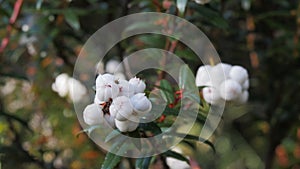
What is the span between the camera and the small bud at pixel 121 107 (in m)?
0.88

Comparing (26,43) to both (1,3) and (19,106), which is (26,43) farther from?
(19,106)

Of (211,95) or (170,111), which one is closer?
(170,111)

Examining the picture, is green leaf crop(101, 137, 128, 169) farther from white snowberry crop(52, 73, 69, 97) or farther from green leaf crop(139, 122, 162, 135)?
white snowberry crop(52, 73, 69, 97)

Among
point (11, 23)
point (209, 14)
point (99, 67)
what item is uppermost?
point (209, 14)

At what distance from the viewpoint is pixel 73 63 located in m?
1.93

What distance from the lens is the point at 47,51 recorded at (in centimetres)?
174

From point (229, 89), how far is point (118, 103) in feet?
1.05

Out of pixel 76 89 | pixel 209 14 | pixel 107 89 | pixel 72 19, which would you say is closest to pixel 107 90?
pixel 107 89

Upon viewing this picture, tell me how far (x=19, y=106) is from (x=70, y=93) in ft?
1.43

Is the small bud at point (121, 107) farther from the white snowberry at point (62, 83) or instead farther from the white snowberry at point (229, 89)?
the white snowberry at point (62, 83)

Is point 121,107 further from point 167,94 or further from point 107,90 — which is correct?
point 167,94

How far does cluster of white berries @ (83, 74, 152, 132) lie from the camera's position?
0.88 meters

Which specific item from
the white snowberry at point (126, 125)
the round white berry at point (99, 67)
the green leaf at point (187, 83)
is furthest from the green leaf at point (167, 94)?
the round white berry at point (99, 67)

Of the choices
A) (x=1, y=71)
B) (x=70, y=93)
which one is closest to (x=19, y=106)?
(x=70, y=93)
